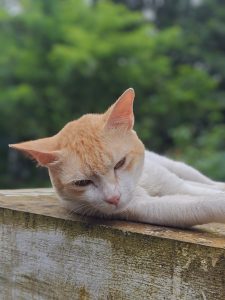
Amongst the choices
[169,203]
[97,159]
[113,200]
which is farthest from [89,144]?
[169,203]

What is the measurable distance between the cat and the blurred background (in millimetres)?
7132

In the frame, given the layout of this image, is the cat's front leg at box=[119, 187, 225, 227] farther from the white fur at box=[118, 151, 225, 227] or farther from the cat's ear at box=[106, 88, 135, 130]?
the cat's ear at box=[106, 88, 135, 130]

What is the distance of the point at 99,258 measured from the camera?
1402 mm

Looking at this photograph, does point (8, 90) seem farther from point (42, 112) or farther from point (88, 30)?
point (88, 30)

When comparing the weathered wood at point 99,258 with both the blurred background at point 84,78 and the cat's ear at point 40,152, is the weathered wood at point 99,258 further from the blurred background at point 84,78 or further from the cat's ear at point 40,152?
the blurred background at point 84,78

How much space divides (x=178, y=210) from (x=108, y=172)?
0.87 feet

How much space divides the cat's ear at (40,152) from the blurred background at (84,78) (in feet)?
23.7

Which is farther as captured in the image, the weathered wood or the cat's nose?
the cat's nose

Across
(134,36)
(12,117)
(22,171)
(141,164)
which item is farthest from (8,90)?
(141,164)

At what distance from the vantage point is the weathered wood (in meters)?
1.19

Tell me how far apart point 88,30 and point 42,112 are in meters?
1.79

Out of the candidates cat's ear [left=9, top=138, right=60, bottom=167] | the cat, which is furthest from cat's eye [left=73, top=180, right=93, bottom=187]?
cat's ear [left=9, top=138, right=60, bottom=167]

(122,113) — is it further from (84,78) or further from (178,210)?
(84,78)

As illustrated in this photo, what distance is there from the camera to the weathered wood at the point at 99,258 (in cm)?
119
